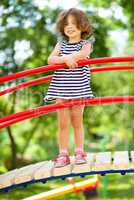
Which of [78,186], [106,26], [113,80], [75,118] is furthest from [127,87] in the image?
[75,118]

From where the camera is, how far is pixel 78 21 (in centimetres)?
486

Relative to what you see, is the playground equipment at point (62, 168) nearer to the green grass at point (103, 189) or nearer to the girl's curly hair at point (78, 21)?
the girl's curly hair at point (78, 21)

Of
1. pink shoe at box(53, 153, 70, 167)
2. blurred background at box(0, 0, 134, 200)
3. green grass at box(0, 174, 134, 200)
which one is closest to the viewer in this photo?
pink shoe at box(53, 153, 70, 167)

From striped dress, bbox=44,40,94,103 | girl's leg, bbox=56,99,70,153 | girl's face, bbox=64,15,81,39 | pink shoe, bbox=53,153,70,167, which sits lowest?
pink shoe, bbox=53,153,70,167

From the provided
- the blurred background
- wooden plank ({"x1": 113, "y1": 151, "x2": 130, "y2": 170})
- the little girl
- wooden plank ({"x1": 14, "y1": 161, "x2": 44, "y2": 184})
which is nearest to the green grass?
the blurred background

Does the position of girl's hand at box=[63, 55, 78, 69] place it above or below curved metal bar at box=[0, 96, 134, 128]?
above

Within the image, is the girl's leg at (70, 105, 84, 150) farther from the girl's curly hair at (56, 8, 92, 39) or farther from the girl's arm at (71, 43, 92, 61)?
the girl's curly hair at (56, 8, 92, 39)

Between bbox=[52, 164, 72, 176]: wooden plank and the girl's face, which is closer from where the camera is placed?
bbox=[52, 164, 72, 176]: wooden plank

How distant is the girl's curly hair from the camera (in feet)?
15.9

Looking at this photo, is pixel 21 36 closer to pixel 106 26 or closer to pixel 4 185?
pixel 106 26

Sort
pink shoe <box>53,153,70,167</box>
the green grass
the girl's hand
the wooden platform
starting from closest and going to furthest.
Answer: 1. the girl's hand
2. the wooden platform
3. pink shoe <box>53,153,70,167</box>
4. the green grass

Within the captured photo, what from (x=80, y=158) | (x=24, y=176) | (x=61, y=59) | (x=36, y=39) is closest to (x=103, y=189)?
(x=36, y=39)

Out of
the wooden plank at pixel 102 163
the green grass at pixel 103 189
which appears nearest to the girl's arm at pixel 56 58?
the wooden plank at pixel 102 163

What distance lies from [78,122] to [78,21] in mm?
853
